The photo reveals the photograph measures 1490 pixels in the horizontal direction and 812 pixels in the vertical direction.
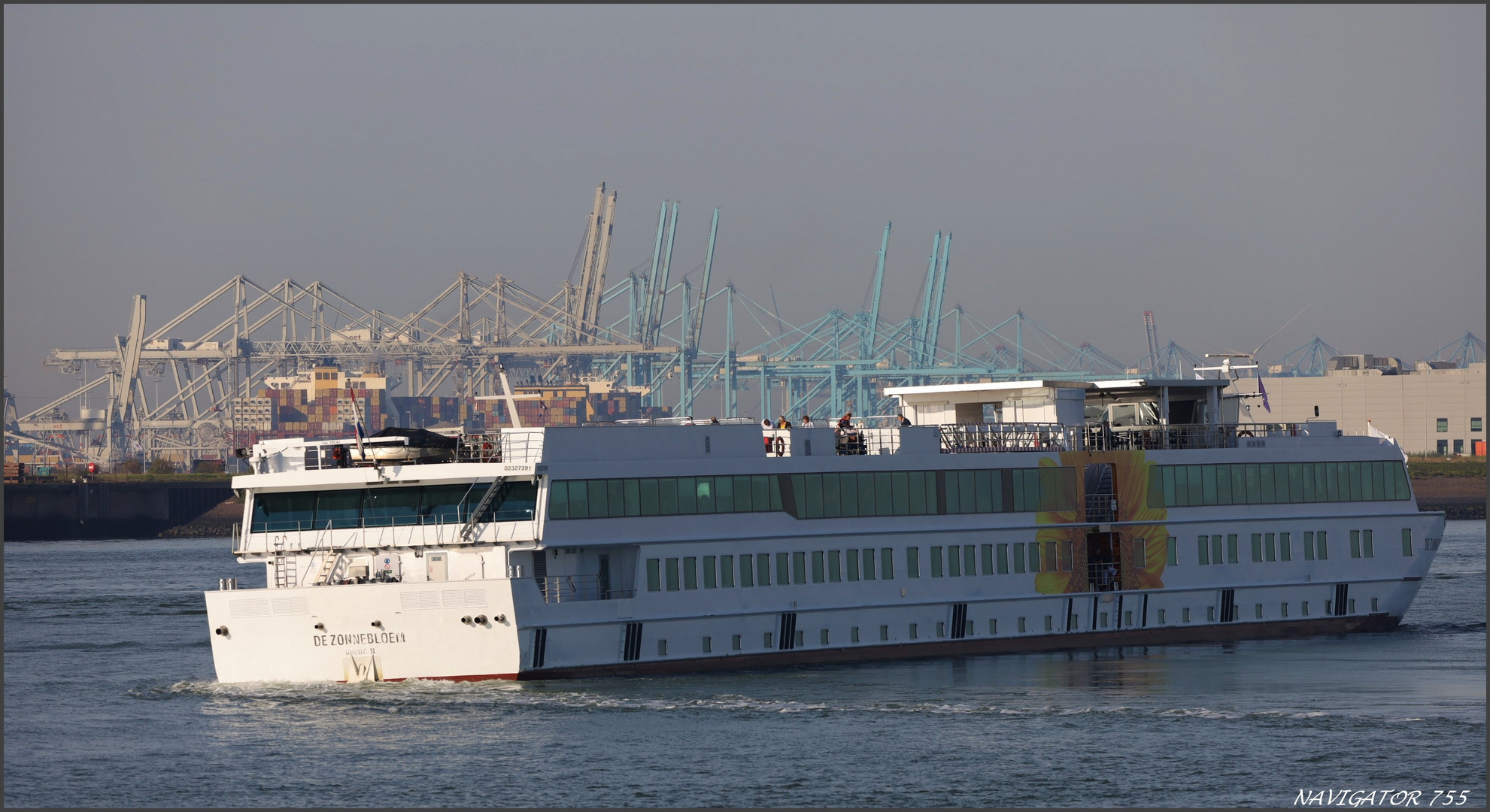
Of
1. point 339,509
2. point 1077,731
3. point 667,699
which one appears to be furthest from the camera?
point 339,509

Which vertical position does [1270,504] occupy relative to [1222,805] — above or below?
above

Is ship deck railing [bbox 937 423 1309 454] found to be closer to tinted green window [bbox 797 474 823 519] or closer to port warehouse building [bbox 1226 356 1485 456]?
tinted green window [bbox 797 474 823 519]

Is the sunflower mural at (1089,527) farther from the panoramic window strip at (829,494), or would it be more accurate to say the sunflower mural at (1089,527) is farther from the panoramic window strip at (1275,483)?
the panoramic window strip at (1275,483)

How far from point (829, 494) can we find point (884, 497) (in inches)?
57.8

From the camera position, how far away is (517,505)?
38938mm

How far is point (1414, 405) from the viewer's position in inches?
6491

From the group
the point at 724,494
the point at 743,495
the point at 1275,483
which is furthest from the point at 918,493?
the point at 1275,483

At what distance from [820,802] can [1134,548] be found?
19511mm

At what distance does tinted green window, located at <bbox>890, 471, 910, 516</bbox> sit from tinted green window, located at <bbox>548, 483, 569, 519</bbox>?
834cm

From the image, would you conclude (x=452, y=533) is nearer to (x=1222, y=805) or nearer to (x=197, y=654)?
(x=197, y=654)

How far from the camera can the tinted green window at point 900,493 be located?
143 feet

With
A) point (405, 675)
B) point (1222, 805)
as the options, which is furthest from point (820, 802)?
point (405, 675)

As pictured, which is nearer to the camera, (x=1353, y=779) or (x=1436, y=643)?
(x=1353, y=779)

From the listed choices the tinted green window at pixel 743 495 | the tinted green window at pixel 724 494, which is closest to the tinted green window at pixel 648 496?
the tinted green window at pixel 724 494
